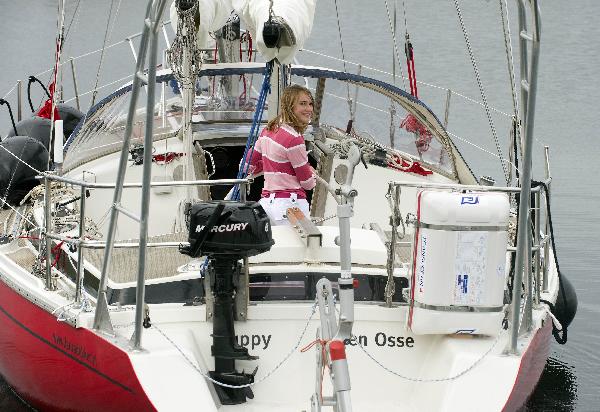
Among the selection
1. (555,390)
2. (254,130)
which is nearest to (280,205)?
(254,130)

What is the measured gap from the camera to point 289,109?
6.34 meters

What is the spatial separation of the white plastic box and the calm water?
8.51 feet

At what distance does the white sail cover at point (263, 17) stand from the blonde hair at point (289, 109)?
0.62 metres

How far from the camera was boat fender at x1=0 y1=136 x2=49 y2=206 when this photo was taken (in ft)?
29.3

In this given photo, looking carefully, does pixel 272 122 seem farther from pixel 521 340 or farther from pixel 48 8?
pixel 48 8

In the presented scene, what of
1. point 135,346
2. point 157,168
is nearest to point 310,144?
point 157,168

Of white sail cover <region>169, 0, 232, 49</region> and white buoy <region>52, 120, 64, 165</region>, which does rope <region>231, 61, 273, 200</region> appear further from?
white buoy <region>52, 120, 64, 165</region>

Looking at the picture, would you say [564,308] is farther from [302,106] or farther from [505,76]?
[505,76]

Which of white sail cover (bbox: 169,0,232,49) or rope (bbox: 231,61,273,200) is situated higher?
white sail cover (bbox: 169,0,232,49)

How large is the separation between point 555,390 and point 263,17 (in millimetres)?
3750

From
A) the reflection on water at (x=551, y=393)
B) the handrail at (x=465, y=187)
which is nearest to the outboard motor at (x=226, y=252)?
the handrail at (x=465, y=187)

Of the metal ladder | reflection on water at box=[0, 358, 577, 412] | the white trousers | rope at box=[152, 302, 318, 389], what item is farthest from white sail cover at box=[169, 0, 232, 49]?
reflection on water at box=[0, 358, 577, 412]

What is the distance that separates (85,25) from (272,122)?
23.4 meters

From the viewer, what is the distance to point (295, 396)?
18.8ft
